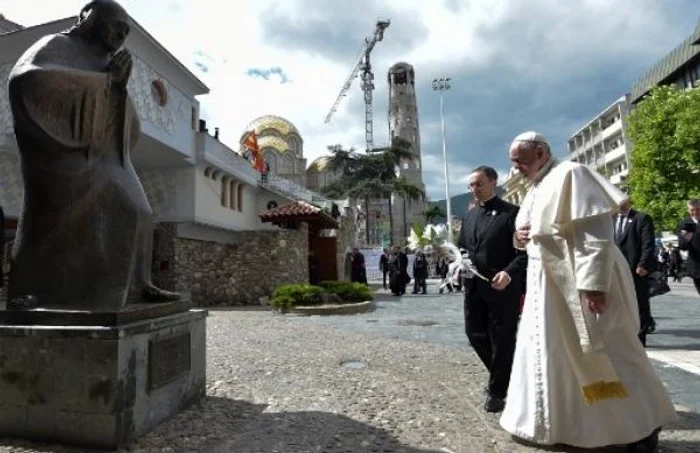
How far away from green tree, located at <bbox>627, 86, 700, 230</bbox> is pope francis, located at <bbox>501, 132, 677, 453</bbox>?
82.1 ft

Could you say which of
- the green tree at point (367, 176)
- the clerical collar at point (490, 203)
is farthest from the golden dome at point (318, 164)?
the clerical collar at point (490, 203)

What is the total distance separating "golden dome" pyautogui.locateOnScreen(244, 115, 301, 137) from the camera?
2163 inches

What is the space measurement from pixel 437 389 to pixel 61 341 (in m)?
3.03

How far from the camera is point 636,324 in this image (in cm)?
276

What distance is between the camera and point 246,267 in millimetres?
16344

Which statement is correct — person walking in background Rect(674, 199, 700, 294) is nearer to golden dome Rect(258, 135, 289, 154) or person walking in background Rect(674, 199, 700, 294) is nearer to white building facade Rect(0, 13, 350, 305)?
white building facade Rect(0, 13, 350, 305)

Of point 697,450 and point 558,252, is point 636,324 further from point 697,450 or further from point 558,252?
point 697,450

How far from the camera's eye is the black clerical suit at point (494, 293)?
353 centimetres

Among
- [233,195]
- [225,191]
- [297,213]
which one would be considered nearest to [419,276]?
[297,213]

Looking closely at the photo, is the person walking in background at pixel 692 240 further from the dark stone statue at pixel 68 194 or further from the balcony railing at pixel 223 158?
the balcony railing at pixel 223 158

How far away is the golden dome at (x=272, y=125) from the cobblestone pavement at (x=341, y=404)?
49.5 metres

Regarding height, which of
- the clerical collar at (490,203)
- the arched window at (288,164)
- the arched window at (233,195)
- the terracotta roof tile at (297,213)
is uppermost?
the arched window at (288,164)

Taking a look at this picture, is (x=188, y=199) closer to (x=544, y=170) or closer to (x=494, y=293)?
(x=494, y=293)

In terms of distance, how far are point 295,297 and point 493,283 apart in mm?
9446
